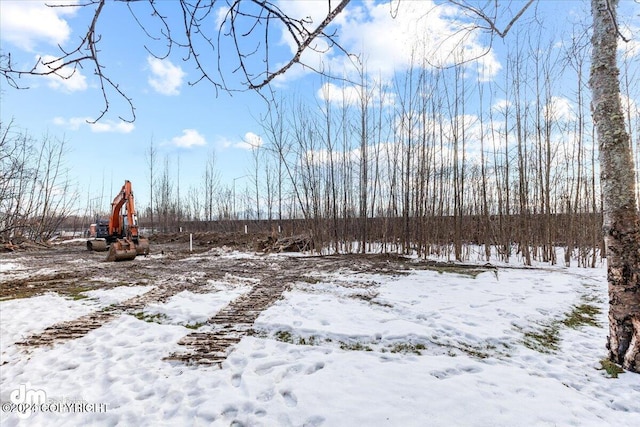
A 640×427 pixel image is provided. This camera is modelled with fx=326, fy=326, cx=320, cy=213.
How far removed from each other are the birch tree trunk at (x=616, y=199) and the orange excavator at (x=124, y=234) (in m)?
11.1

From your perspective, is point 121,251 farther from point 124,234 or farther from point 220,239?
point 220,239

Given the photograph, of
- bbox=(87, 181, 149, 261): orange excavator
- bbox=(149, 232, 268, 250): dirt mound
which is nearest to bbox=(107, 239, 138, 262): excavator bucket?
bbox=(87, 181, 149, 261): orange excavator

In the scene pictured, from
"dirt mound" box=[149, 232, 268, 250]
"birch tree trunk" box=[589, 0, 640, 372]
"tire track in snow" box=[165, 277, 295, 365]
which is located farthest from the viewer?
"dirt mound" box=[149, 232, 268, 250]

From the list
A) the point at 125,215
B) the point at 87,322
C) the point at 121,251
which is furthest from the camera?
the point at 125,215

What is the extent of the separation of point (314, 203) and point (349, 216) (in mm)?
1277

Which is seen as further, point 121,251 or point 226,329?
point 121,251

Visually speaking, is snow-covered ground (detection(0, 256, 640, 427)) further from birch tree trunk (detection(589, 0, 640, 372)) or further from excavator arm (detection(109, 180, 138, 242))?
excavator arm (detection(109, 180, 138, 242))

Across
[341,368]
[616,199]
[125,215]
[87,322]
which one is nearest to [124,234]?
[125,215]

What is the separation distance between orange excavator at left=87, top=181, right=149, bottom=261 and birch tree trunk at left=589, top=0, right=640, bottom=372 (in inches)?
436

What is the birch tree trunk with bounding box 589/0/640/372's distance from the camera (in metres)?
2.57

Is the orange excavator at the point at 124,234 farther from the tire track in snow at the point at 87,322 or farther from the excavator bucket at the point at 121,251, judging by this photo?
the tire track in snow at the point at 87,322

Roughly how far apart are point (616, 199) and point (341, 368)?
103 inches

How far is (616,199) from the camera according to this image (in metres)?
A: 2.63

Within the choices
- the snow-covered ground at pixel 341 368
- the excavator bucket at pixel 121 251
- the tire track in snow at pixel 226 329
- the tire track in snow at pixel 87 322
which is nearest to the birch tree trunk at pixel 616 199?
the snow-covered ground at pixel 341 368
